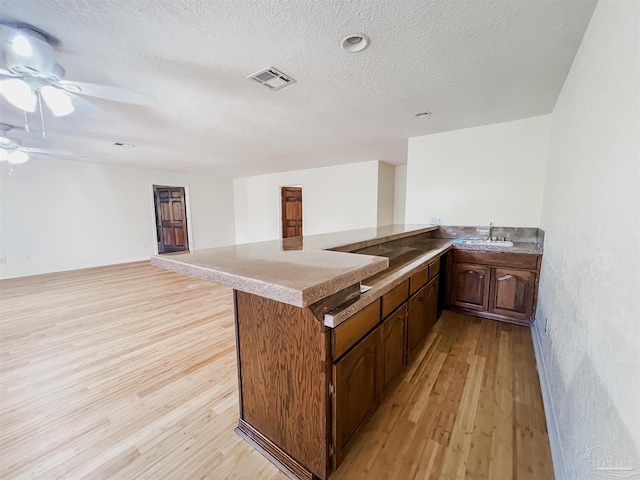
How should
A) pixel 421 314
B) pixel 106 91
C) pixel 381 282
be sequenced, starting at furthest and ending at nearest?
pixel 421 314 < pixel 106 91 < pixel 381 282

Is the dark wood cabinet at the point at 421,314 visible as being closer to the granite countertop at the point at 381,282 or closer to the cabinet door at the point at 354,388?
the granite countertop at the point at 381,282

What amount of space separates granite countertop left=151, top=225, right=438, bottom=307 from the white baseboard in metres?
1.21

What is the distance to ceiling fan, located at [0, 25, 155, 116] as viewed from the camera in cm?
144

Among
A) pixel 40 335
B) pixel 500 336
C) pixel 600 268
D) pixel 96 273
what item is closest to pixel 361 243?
pixel 600 268

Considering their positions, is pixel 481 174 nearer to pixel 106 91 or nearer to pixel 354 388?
pixel 354 388

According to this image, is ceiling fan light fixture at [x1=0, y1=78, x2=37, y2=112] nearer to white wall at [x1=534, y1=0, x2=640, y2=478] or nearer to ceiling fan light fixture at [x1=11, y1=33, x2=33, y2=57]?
ceiling fan light fixture at [x1=11, y1=33, x2=33, y2=57]

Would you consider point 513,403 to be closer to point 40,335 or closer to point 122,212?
point 40,335

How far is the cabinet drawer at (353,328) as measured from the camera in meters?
1.08

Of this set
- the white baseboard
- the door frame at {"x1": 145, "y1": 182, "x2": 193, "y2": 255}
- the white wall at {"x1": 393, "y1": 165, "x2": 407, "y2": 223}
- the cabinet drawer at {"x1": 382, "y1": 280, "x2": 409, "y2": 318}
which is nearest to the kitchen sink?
the white baseboard

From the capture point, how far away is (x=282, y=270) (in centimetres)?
98

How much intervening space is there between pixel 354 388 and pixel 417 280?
1032mm

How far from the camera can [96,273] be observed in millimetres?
Answer: 5152

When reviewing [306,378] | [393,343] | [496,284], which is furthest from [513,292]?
[306,378]

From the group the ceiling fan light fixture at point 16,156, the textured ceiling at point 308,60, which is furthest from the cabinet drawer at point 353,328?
the ceiling fan light fixture at point 16,156
